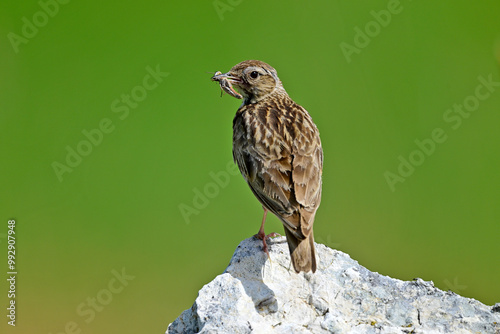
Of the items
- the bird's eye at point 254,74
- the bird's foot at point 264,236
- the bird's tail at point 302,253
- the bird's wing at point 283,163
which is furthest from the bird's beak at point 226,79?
the bird's tail at point 302,253

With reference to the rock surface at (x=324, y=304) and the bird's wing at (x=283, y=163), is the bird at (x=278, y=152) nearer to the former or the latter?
the bird's wing at (x=283, y=163)

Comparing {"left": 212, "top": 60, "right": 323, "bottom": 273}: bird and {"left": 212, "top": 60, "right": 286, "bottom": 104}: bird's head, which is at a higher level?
{"left": 212, "top": 60, "right": 286, "bottom": 104}: bird's head

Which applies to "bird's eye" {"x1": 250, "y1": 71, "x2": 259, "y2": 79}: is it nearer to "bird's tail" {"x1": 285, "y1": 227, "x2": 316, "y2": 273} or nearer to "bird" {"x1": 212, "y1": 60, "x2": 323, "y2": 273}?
"bird" {"x1": 212, "y1": 60, "x2": 323, "y2": 273}

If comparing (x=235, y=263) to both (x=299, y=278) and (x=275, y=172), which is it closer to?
(x=299, y=278)

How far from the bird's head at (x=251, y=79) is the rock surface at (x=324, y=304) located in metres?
2.17

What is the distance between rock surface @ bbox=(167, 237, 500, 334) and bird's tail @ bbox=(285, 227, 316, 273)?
16cm

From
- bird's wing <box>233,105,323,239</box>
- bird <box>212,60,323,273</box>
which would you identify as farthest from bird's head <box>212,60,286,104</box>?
bird's wing <box>233,105,323,239</box>

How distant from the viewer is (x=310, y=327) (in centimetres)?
341

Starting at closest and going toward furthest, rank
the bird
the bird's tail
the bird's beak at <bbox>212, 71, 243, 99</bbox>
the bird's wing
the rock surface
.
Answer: the rock surface
the bird's tail
the bird
the bird's wing
the bird's beak at <bbox>212, 71, 243, 99</bbox>

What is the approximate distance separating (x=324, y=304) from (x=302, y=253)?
0.39 m

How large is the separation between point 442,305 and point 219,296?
145 centimetres

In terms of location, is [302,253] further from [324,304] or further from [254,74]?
[254,74]

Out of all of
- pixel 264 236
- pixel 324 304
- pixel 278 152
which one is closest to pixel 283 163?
pixel 278 152

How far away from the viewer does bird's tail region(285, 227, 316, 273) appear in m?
3.81
